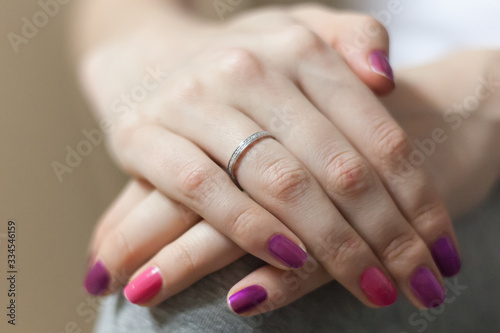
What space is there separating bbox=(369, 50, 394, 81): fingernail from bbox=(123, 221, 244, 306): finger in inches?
11.3

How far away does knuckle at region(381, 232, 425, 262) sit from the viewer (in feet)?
1.71

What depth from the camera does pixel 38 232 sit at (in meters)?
1.13

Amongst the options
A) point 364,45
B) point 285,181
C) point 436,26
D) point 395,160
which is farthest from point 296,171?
point 436,26

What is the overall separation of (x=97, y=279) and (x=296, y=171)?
278 millimetres

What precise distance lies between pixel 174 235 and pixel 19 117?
80 cm

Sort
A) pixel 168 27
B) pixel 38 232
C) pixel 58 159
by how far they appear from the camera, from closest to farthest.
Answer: pixel 168 27 → pixel 38 232 → pixel 58 159

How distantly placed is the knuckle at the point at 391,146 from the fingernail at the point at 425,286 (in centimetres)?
12

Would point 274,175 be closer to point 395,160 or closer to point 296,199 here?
point 296,199

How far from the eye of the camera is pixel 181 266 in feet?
1.69

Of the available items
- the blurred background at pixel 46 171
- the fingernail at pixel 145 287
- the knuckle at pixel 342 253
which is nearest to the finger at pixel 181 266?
the fingernail at pixel 145 287

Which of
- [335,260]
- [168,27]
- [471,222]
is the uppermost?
[168,27]

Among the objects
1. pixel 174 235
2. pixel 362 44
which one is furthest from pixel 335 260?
pixel 362 44

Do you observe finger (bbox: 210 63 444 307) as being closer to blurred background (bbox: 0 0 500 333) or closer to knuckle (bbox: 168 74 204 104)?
knuckle (bbox: 168 74 204 104)

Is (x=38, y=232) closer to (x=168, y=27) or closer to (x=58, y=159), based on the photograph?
(x=58, y=159)
